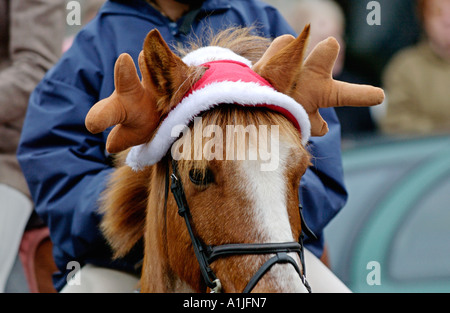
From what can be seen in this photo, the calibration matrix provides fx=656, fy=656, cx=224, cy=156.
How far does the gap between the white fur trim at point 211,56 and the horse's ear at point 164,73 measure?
0.14 meters

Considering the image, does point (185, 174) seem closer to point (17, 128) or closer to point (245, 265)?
point (245, 265)

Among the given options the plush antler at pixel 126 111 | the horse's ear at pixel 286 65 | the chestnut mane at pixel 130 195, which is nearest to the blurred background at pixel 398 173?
the chestnut mane at pixel 130 195

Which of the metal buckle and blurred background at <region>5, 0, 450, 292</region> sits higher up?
the metal buckle

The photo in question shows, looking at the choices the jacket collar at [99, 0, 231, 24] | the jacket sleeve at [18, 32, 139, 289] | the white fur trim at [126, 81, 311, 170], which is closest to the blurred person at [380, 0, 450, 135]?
the jacket collar at [99, 0, 231, 24]

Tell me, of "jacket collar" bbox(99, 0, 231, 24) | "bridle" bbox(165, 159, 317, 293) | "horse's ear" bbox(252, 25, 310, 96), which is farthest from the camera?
"jacket collar" bbox(99, 0, 231, 24)

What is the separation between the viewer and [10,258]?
3678mm

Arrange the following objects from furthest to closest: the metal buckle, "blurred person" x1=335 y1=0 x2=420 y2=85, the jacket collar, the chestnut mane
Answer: "blurred person" x1=335 y1=0 x2=420 y2=85, the jacket collar, the chestnut mane, the metal buckle

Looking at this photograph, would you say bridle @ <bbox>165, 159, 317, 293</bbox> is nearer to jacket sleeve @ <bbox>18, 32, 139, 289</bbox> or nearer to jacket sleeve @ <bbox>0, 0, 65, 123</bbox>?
jacket sleeve @ <bbox>18, 32, 139, 289</bbox>

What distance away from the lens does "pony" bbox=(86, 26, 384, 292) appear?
6.63 ft

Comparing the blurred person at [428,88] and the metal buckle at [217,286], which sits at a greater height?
the metal buckle at [217,286]

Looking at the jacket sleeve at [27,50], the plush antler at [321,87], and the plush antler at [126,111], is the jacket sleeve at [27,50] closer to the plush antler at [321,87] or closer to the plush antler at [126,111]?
the plush antler at [126,111]

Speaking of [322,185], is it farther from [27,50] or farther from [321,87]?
[27,50]

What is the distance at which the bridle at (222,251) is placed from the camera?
1957 mm
